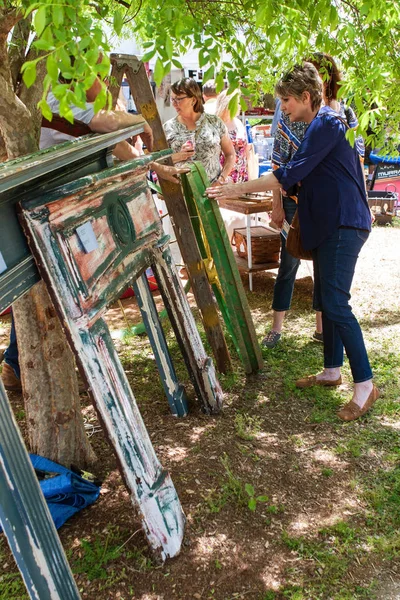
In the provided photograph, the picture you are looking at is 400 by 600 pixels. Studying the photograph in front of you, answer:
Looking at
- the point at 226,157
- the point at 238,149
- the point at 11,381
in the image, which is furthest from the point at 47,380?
the point at 238,149

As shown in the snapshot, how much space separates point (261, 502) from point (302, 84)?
7.63 feet

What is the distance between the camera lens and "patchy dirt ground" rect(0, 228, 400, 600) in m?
2.34

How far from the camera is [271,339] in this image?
4738 mm

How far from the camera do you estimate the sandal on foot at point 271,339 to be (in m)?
4.72

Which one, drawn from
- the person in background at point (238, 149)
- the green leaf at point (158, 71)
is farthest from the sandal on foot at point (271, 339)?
the green leaf at point (158, 71)

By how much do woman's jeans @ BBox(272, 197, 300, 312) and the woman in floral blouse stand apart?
109 centimetres

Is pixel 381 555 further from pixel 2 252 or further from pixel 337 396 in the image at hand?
pixel 2 252

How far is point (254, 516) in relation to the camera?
2.70 m

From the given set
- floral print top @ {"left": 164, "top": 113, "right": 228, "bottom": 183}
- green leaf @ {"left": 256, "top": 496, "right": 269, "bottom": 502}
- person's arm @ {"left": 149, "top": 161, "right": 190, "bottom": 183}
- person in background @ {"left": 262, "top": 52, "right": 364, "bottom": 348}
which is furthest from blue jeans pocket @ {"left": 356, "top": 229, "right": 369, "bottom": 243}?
floral print top @ {"left": 164, "top": 113, "right": 228, "bottom": 183}

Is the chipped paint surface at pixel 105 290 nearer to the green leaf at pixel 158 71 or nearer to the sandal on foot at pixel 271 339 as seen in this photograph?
the green leaf at pixel 158 71

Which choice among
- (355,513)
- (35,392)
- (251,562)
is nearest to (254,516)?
(251,562)

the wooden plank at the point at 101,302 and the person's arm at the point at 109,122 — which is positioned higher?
the person's arm at the point at 109,122

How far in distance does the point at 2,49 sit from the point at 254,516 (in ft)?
8.20

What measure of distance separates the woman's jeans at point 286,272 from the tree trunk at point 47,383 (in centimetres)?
211
